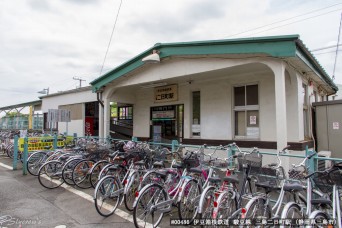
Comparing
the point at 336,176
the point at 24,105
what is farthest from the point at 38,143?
the point at 24,105

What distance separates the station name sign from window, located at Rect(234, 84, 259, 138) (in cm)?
250

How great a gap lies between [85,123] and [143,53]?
266 inches

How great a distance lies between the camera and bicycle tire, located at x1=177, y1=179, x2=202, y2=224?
3.66m

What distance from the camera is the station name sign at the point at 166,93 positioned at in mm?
9492

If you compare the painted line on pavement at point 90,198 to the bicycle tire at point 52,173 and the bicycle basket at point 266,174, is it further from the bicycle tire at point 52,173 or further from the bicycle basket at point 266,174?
the bicycle basket at point 266,174

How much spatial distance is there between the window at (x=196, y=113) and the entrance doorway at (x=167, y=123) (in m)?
0.51

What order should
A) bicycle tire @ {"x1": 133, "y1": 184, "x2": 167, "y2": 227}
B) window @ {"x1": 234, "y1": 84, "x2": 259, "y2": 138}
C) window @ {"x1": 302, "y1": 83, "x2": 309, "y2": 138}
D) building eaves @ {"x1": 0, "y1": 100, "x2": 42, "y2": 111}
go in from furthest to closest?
building eaves @ {"x1": 0, "y1": 100, "x2": 42, "y2": 111}, window @ {"x1": 302, "y1": 83, "x2": 309, "y2": 138}, window @ {"x1": 234, "y1": 84, "x2": 259, "y2": 138}, bicycle tire @ {"x1": 133, "y1": 184, "x2": 167, "y2": 227}

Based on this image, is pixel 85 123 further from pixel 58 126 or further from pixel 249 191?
pixel 249 191

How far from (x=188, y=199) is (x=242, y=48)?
3.82 meters

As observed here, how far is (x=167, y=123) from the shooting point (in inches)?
392

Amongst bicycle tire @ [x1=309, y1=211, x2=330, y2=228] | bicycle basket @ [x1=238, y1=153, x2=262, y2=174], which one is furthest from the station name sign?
bicycle tire @ [x1=309, y1=211, x2=330, y2=228]

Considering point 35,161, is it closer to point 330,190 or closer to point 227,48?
point 227,48

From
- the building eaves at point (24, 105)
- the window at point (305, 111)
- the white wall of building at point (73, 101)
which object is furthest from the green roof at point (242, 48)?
the building eaves at point (24, 105)

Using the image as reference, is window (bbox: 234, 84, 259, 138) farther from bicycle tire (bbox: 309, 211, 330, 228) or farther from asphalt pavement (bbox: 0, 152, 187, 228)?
bicycle tire (bbox: 309, 211, 330, 228)
